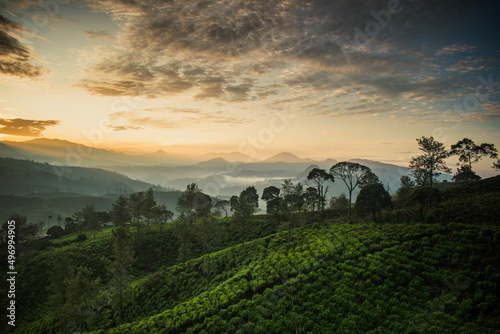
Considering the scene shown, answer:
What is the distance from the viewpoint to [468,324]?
1644 cm

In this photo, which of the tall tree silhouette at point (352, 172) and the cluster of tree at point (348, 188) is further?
the tall tree silhouette at point (352, 172)

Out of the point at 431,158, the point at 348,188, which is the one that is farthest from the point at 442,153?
the point at 348,188

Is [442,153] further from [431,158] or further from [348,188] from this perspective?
[348,188]

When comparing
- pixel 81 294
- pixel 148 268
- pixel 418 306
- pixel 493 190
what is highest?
pixel 493 190

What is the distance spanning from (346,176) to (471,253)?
28.7 meters

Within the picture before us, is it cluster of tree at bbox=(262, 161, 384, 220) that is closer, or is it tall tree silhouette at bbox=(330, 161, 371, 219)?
cluster of tree at bbox=(262, 161, 384, 220)

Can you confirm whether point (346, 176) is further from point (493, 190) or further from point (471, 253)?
point (471, 253)

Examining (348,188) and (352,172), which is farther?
(352,172)

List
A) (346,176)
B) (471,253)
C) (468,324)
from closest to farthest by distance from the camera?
1. (468,324)
2. (471,253)
3. (346,176)

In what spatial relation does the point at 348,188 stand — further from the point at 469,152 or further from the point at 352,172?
the point at 469,152

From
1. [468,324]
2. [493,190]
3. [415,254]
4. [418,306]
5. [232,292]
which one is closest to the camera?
[468,324]

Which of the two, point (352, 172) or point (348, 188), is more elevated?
point (352, 172)

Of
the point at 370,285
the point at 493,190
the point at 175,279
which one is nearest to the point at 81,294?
the point at 175,279

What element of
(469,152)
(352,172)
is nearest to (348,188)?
(352,172)
